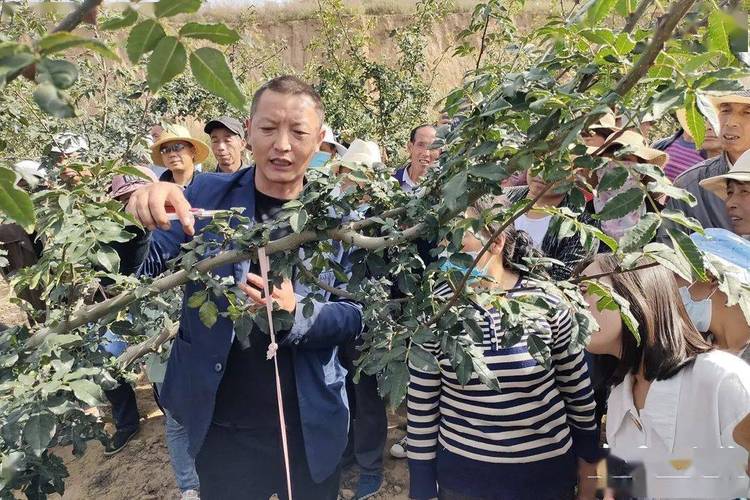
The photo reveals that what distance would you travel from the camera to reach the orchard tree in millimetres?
649

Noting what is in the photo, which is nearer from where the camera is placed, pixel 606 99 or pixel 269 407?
pixel 606 99

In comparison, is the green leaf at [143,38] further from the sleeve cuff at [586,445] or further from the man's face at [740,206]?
the man's face at [740,206]

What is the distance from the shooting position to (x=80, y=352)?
4.55 ft

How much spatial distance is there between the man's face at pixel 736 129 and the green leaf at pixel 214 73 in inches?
110

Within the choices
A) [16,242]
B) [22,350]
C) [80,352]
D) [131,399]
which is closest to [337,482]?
[80,352]

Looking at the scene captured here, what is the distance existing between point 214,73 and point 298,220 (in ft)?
1.67

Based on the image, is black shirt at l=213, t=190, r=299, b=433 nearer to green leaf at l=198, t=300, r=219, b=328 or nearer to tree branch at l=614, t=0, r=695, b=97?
green leaf at l=198, t=300, r=219, b=328

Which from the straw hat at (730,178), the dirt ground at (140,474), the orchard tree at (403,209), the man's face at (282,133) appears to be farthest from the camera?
the dirt ground at (140,474)

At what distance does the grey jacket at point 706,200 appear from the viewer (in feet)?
8.39

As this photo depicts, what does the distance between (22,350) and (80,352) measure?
0.14 m

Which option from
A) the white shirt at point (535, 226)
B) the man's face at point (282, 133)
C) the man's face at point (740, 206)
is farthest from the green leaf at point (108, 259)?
the man's face at point (740, 206)

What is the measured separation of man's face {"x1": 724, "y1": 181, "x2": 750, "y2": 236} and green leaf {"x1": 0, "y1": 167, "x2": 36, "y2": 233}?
2.61 m

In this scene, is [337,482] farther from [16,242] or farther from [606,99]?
[16,242]

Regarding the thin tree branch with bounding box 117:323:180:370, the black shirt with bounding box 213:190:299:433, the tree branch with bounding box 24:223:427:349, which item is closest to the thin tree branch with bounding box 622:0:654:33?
the tree branch with bounding box 24:223:427:349
